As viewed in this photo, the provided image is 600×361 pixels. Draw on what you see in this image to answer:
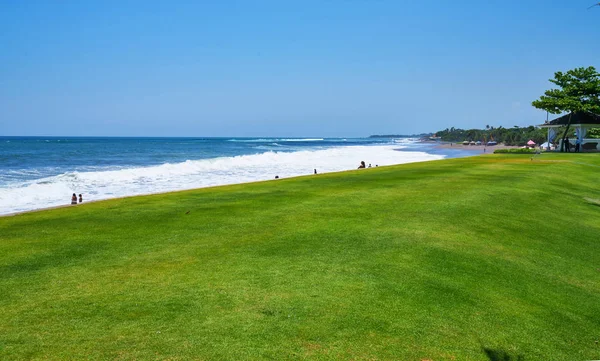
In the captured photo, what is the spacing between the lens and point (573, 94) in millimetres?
57719

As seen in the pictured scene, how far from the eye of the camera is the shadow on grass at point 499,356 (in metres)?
6.01

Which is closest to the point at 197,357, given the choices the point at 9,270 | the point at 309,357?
the point at 309,357

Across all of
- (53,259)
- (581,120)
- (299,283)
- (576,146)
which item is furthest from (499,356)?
(581,120)

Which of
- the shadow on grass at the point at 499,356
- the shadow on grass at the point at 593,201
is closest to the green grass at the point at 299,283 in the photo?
the shadow on grass at the point at 499,356

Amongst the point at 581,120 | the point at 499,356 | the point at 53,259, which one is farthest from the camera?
the point at 581,120

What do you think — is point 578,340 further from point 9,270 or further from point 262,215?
point 9,270

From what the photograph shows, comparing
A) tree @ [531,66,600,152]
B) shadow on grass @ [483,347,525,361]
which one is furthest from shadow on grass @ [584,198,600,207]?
tree @ [531,66,600,152]

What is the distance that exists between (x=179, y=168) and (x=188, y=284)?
43867 mm

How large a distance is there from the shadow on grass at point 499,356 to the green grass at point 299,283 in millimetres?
28

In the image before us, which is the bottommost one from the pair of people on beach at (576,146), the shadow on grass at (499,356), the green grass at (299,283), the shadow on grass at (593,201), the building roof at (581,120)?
the shadow on grass at (499,356)

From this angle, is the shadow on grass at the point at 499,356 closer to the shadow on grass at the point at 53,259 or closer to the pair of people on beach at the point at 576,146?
the shadow on grass at the point at 53,259

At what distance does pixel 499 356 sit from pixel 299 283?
3.15 m

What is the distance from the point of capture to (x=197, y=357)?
17.9 ft

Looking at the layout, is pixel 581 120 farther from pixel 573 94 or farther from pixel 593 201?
pixel 593 201
